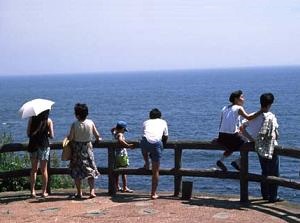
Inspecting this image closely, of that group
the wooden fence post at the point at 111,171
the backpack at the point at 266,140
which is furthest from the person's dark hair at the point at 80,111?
the backpack at the point at 266,140

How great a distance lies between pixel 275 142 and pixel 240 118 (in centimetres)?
71

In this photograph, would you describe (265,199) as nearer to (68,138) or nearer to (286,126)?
(68,138)

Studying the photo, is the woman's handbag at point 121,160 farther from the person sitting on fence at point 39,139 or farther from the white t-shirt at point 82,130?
the person sitting on fence at point 39,139

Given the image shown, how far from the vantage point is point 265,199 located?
958 centimetres

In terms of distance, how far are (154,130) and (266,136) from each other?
1895mm

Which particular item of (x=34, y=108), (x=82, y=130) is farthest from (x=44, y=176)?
(x=34, y=108)

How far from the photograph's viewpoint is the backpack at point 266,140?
9070 millimetres

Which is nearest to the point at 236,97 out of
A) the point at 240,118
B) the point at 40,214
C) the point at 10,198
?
the point at 240,118

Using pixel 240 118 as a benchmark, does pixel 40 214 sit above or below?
below

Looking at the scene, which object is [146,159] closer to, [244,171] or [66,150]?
[66,150]

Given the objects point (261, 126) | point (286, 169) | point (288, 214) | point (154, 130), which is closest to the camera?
point (288, 214)

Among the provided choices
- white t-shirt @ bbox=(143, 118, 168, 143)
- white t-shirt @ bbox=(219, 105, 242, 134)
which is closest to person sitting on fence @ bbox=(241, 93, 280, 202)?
white t-shirt @ bbox=(219, 105, 242, 134)

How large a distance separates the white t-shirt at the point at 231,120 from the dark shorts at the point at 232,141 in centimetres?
7

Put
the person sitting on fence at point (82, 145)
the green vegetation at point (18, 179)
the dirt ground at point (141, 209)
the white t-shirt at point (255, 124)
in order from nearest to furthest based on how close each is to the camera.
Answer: the dirt ground at point (141, 209) → the white t-shirt at point (255, 124) → the person sitting on fence at point (82, 145) → the green vegetation at point (18, 179)
